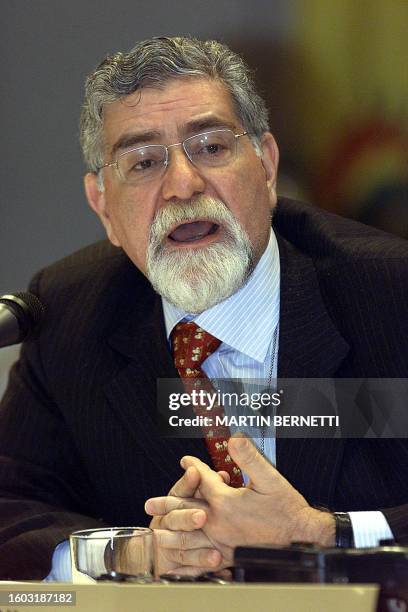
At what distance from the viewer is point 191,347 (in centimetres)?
210

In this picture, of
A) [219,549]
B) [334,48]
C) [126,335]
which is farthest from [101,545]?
[334,48]

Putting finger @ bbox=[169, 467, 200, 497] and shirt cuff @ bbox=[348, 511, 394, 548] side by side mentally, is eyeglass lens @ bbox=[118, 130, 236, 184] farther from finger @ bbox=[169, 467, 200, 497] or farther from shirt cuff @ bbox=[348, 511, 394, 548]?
shirt cuff @ bbox=[348, 511, 394, 548]

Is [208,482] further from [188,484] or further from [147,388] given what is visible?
[147,388]

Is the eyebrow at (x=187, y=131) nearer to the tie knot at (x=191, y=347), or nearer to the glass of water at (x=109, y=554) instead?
the tie knot at (x=191, y=347)

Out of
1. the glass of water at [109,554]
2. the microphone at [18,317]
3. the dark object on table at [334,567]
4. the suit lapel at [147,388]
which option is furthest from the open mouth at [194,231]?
the dark object on table at [334,567]

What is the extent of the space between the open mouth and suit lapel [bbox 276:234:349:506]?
0.74ft

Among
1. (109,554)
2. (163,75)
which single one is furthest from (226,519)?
(163,75)

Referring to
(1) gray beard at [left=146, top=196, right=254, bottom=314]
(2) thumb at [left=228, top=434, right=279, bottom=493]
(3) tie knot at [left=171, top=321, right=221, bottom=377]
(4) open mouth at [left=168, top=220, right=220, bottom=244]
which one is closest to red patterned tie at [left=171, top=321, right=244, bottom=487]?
(3) tie knot at [left=171, top=321, right=221, bottom=377]

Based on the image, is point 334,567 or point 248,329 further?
point 248,329

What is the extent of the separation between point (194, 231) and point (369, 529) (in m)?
0.77

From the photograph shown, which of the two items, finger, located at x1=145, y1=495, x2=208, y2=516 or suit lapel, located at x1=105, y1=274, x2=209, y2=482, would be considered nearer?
finger, located at x1=145, y1=495, x2=208, y2=516

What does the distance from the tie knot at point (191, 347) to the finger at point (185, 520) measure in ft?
1.67

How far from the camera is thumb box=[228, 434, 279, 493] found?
1496 mm

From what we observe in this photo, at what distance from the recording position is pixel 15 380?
2277mm
